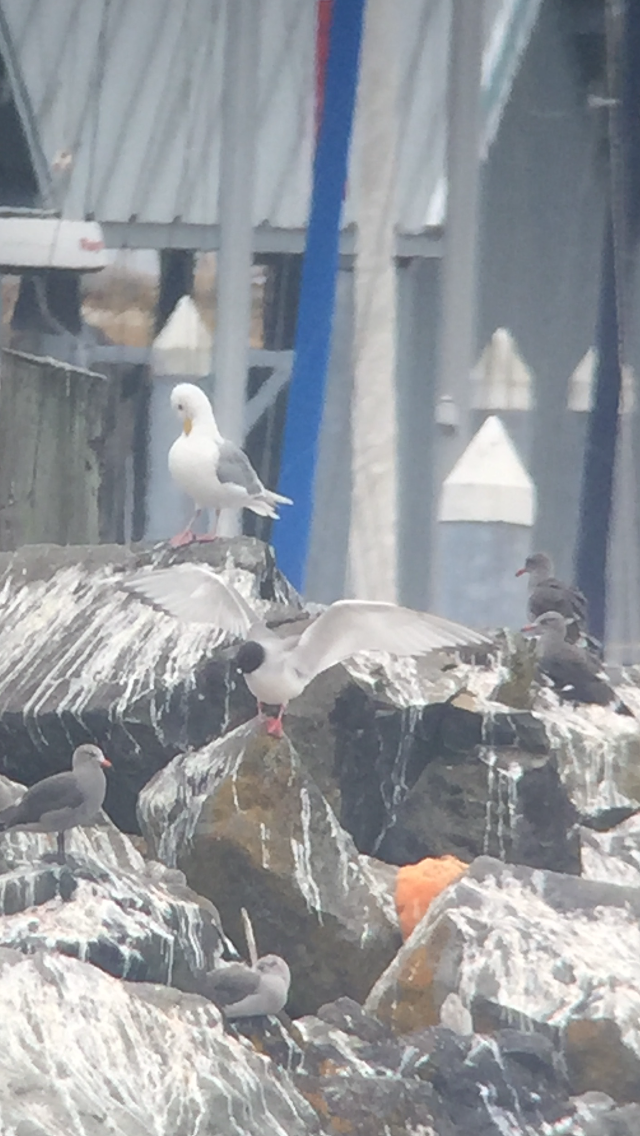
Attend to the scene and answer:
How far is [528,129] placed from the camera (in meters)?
13.4

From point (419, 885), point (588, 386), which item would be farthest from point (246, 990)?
point (588, 386)

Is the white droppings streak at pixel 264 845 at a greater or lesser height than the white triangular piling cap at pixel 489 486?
lesser

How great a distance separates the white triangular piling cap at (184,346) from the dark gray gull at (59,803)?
5797 mm

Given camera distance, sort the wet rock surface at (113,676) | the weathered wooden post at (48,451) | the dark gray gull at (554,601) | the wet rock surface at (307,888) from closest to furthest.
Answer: the wet rock surface at (307,888) < the wet rock surface at (113,676) < the weathered wooden post at (48,451) < the dark gray gull at (554,601)

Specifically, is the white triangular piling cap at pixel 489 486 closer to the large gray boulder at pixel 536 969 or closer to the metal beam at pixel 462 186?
the metal beam at pixel 462 186

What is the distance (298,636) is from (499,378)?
4650 millimetres

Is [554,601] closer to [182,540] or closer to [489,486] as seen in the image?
[489,486]

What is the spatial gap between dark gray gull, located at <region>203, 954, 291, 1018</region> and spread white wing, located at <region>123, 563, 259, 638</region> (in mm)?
1431

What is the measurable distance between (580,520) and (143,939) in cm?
656

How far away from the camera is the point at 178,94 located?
13242 millimetres

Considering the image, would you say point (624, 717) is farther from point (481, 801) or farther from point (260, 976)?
point (260, 976)

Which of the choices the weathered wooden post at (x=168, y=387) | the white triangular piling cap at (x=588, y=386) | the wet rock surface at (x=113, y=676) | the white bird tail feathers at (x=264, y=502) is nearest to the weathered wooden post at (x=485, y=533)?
the white bird tail feathers at (x=264, y=502)

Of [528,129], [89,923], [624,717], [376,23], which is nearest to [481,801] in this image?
[624,717]

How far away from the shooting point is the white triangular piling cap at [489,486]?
930cm
